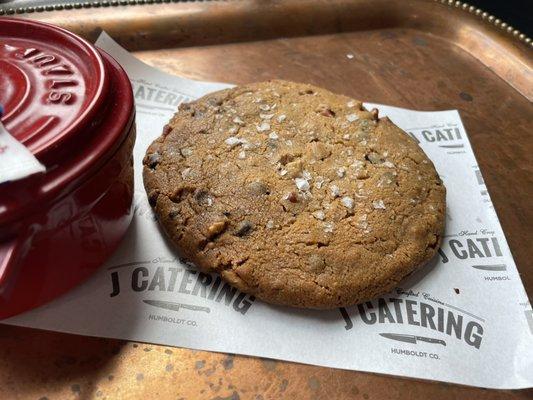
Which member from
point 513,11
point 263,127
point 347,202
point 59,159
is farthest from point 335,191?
point 513,11

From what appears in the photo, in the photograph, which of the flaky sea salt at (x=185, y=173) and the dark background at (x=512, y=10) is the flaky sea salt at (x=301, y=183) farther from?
the dark background at (x=512, y=10)

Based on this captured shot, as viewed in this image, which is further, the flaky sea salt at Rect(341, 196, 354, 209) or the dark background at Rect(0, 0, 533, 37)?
the dark background at Rect(0, 0, 533, 37)

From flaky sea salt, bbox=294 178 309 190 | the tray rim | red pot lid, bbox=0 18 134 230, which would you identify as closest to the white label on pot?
red pot lid, bbox=0 18 134 230

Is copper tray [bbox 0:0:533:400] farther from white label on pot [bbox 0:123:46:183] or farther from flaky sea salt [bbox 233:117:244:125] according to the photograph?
white label on pot [bbox 0:123:46:183]

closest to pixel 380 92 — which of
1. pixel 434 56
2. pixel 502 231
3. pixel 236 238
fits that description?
pixel 434 56

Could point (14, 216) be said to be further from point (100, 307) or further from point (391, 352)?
point (391, 352)

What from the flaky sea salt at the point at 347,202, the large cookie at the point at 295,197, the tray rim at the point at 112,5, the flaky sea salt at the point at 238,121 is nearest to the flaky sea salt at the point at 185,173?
the large cookie at the point at 295,197

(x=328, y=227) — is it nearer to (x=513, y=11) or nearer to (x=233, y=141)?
(x=233, y=141)
